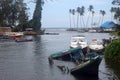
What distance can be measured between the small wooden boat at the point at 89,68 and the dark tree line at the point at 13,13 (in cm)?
11689

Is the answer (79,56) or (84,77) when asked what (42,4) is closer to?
(79,56)

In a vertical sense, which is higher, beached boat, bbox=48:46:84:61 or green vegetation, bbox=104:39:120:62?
green vegetation, bbox=104:39:120:62

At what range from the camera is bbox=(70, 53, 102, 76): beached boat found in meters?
33.7

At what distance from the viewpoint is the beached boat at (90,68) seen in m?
33.7

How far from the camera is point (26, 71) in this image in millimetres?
38688

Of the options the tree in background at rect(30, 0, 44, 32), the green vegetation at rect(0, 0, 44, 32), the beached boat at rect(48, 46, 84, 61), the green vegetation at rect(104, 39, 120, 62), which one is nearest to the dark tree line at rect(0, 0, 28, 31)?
the green vegetation at rect(0, 0, 44, 32)

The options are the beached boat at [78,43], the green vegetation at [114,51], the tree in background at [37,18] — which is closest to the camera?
the green vegetation at [114,51]

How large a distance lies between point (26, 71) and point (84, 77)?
24.9ft

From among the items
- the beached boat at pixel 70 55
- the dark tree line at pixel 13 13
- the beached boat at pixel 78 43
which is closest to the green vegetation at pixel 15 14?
the dark tree line at pixel 13 13

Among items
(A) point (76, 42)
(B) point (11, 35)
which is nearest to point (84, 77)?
(A) point (76, 42)

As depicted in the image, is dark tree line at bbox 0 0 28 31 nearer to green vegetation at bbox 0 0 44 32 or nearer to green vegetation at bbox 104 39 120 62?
green vegetation at bbox 0 0 44 32

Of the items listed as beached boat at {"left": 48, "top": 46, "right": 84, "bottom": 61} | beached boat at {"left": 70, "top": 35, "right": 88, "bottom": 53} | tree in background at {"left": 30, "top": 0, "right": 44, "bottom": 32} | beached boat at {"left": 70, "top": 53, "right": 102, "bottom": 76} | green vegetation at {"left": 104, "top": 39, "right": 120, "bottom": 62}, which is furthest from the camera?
tree in background at {"left": 30, "top": 0, "right": 44, "bottom": 32}

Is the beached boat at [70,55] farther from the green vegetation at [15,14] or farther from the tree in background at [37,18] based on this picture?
the tree in background at [37,18]

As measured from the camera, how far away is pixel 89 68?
34156 mm
